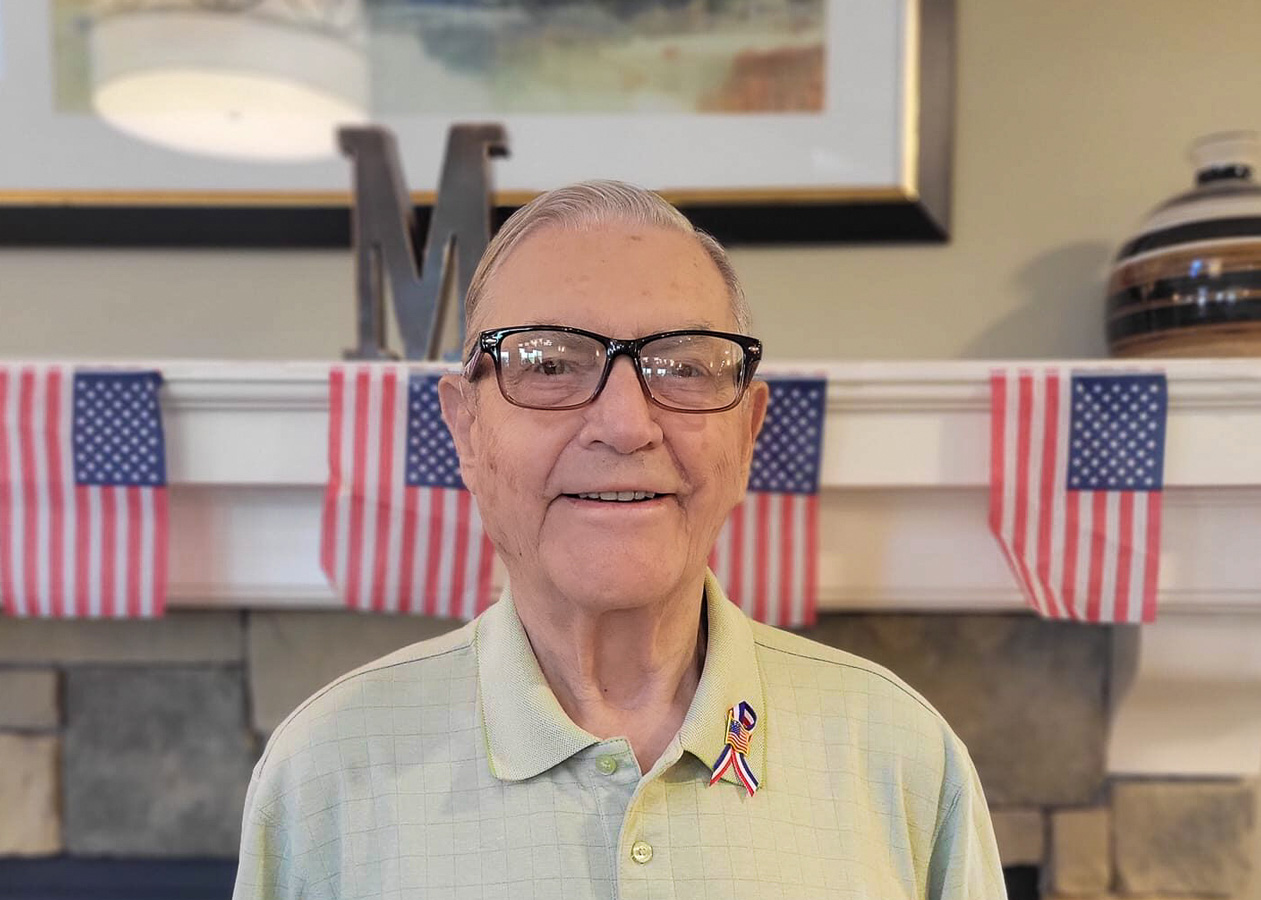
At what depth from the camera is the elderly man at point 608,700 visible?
653 mm

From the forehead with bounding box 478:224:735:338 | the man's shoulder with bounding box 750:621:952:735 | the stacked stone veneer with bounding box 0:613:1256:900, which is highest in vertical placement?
the forehead with bounding box 478:224:735:338

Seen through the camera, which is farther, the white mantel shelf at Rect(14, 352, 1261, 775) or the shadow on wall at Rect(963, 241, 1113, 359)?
the shadow on wall at Rect(963, 241, 1113, 359)

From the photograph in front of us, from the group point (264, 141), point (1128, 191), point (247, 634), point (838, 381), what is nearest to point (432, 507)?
point (247, 634)

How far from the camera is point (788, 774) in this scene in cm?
72

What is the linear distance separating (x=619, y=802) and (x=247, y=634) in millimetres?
838

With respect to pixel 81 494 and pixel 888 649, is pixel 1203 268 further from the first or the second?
pixel 81 494

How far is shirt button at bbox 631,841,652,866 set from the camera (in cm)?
65

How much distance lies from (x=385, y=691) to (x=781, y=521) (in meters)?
0.57

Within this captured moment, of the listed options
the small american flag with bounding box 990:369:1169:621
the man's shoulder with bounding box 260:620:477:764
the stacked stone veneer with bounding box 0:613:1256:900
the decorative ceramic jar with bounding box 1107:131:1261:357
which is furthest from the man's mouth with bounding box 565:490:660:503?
the decorative ceramic jar with bounding box 1107:131:1261:357

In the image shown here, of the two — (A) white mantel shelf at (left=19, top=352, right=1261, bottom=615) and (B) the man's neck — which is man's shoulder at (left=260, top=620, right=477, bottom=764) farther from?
(A) white mantel shelf at (left=19, top=352, right=1261, bottom=615)

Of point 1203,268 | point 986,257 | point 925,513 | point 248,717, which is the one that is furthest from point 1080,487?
point 248,717

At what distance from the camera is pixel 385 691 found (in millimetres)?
753

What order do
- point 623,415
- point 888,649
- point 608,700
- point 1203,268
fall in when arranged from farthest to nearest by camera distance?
point 888,649 → point 1203,268 → point 608,700 → point 623,415

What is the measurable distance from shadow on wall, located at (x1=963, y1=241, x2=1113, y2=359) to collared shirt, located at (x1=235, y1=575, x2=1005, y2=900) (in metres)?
0.76
